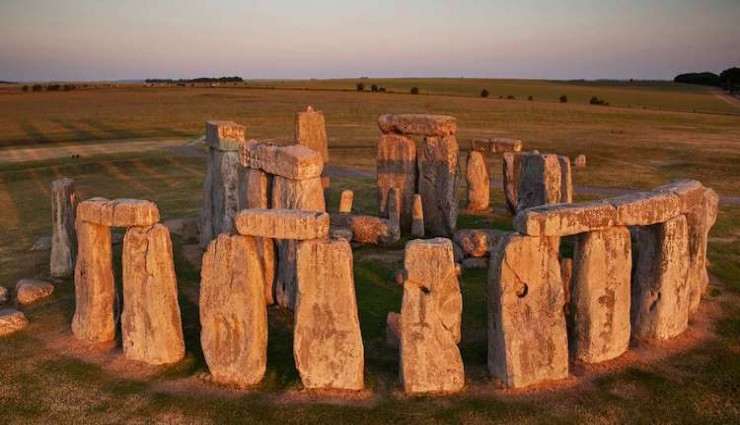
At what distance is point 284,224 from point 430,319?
2.40 m

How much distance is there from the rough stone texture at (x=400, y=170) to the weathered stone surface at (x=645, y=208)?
8741 mm

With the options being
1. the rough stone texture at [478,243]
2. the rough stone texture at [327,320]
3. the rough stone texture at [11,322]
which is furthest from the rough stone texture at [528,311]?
the rough stone texture at [11,322]

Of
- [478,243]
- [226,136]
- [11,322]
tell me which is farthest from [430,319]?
[226,136]

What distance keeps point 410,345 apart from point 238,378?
2571 millimetres

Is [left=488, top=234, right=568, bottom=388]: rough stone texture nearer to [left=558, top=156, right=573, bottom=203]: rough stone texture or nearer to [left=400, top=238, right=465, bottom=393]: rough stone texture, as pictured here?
[left=400, top=238, right=465, bottom=393]: rough stone texture

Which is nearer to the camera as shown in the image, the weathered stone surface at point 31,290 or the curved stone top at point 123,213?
the curved stone top at point 123,213

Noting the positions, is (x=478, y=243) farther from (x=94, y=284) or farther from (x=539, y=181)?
(x=94, y=284)

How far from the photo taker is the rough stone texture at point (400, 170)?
18016 mm

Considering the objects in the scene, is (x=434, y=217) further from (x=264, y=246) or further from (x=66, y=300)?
(x=66, y=300)

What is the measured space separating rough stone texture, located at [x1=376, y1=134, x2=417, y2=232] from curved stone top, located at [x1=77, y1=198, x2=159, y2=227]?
29.9 feet

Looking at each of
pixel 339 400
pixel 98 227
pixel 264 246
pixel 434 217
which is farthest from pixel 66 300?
pixel 434 217

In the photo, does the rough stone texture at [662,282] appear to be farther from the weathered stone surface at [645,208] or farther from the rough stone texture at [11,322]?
the rough stone texture at [11,322]

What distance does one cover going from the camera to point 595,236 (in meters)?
9.19

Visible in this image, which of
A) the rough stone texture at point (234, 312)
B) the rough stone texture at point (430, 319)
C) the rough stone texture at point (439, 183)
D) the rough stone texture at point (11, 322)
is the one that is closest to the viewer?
the rough stone texture at point (430, 319)
